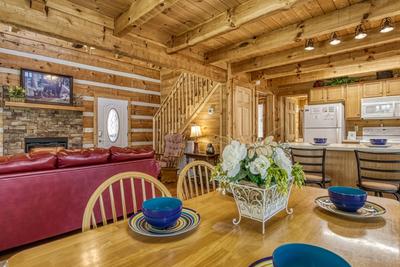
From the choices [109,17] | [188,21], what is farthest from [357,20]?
[109,17]

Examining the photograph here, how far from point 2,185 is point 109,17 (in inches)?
93.4

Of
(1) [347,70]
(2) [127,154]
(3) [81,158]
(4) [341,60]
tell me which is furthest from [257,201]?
(1) [347,70]

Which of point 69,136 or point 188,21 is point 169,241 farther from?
point 69,136

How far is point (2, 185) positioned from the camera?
7.21 feet

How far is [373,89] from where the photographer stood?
543 centimetres

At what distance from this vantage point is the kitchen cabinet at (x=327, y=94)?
5907mm

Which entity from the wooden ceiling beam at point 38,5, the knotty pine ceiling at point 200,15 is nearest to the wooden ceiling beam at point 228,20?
the knotty pine ceiling at point 200,15

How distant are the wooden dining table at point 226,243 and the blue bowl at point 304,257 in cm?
13

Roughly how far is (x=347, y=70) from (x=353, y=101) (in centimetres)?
76

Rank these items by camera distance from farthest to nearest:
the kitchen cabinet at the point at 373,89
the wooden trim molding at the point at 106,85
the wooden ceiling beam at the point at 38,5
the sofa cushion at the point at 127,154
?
1. the kitchen cabinet at the point at 373,89
2. the wooden trim molding at the point at 106,85
3. the sofa cushion at the point at 127,154
4. the wooden ceiling beam at the point at 38,5

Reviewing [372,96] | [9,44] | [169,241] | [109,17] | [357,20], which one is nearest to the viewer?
[169,241]

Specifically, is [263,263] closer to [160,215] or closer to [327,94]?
[160,215]

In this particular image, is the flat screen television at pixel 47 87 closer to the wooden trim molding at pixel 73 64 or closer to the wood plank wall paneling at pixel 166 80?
the wooden trim molding at pixel 73 64

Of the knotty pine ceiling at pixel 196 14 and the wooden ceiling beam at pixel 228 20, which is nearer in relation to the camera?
the wooden ceiling beam at pixel 228 20
